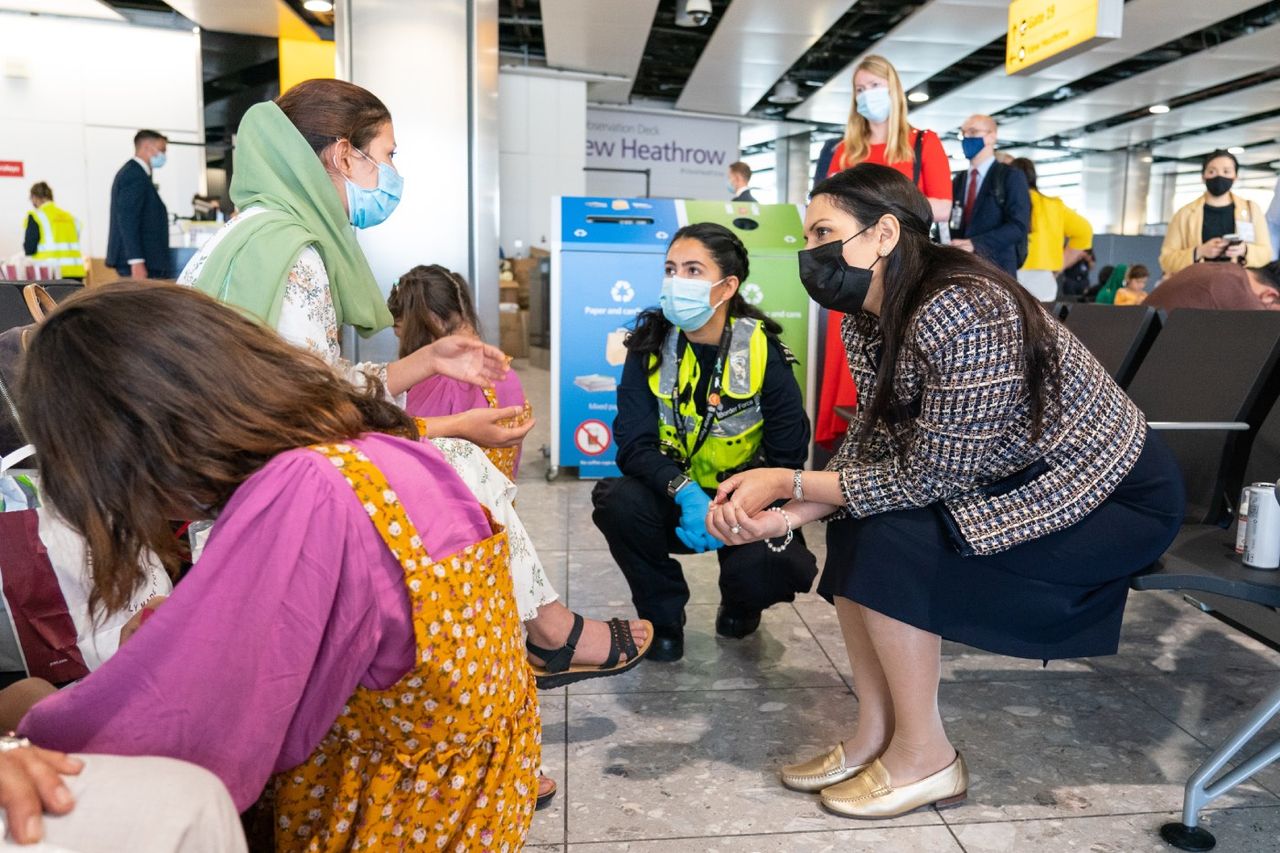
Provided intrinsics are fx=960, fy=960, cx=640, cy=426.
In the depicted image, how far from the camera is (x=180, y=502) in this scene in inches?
37.1

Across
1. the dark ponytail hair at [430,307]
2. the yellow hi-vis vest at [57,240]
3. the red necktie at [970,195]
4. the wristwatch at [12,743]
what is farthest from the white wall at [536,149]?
the wristwatch at [12,743]

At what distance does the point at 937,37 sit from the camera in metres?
10.6

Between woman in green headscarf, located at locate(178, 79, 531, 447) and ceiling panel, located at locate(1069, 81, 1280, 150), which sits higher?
ceiling panel, located at locate(1069, 81, 1280, 150)

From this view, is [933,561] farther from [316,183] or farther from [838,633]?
[316,183]

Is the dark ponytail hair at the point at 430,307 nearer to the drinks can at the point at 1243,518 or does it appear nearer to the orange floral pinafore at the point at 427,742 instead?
the orange floral pinafore at the point at 427,742

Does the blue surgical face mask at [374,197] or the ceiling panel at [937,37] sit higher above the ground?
the ceiling panel at [937,37]

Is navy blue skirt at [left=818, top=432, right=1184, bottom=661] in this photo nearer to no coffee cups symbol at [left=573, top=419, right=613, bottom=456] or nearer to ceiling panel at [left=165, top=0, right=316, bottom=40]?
no coffee cups symbol at [left=573, top=419, right=613, bottom=456]

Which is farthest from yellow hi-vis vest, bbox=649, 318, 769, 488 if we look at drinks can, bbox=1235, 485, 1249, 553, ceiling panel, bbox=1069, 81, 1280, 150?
ceiling panel, bbox=1069, 81, 1280, 150

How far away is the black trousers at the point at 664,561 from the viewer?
8.34ft

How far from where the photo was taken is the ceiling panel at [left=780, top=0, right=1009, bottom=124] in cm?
948

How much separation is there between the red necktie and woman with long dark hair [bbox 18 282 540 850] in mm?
3742

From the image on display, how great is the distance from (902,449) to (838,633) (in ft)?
3.52

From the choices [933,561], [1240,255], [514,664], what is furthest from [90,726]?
[1240,255]

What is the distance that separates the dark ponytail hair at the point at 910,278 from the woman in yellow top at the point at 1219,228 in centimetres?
301
